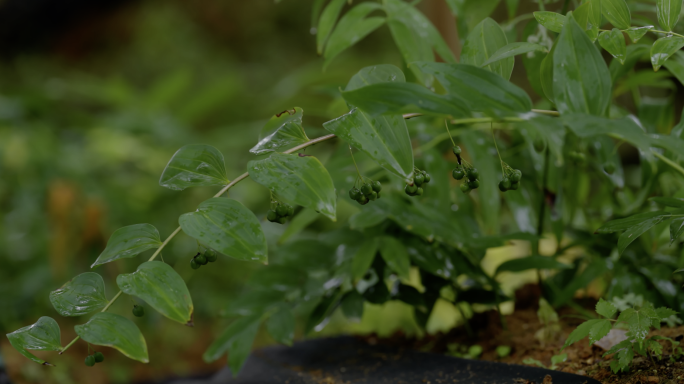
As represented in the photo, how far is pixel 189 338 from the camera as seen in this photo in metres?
1.66

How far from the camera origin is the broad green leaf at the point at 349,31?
73 centimetres

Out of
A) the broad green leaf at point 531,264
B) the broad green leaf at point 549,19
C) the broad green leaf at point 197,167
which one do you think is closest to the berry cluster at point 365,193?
the broad green leaf at point 197,167

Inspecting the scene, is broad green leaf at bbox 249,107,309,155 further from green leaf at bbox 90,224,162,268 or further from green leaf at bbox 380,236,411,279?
green leaf at bbox 380,236,411,279

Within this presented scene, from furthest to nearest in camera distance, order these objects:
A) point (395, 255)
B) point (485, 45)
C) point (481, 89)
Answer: point (395, 255) → point (485, 45) → point (481, 89)

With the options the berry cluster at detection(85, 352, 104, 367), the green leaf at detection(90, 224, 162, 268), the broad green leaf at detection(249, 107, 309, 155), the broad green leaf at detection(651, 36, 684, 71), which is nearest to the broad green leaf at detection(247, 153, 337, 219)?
the broad green leaf at detection(249, 107, 309, 155)

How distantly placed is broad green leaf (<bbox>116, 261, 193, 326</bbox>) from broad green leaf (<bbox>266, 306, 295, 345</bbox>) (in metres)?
0.33

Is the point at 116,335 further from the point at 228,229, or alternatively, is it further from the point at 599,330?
the point at 599,330

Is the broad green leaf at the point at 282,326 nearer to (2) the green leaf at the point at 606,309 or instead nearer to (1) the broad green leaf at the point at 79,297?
(1) the broad green leaf at the point at 79,297

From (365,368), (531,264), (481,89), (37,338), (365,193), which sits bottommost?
(365,368)

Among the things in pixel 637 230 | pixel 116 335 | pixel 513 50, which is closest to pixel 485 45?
pixel 513 50

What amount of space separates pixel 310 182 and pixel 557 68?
0.85 ft

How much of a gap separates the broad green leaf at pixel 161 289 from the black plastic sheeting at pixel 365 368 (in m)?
0.37

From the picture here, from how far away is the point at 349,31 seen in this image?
2.41 feet

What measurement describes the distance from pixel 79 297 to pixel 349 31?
523mm
